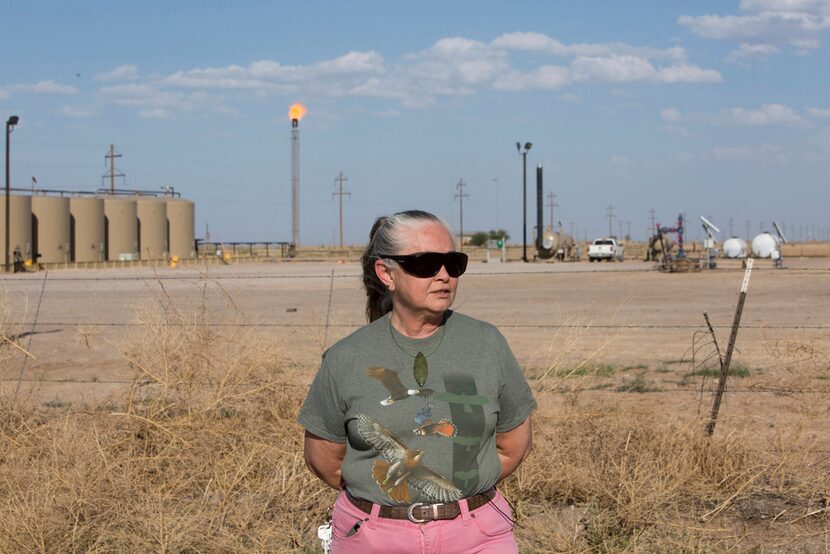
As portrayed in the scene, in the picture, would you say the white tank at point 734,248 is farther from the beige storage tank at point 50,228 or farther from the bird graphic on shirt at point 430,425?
the bird graphic on shirt at point 430,425

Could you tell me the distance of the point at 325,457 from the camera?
3.26 m

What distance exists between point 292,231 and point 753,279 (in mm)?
54266

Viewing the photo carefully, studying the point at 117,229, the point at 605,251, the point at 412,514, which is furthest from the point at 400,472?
the point at 117,229

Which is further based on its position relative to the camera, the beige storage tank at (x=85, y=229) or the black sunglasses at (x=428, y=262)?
the beige storage tank at (x=85, y=229)

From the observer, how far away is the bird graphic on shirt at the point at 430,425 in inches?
119

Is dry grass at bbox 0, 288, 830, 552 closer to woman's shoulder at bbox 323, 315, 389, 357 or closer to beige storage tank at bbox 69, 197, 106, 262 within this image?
woman's shoulder at bbox 323, 315, 389, 357

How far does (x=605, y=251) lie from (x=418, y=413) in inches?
2601

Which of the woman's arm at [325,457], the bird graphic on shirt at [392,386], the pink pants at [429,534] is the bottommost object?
the pink pants at [429,534]

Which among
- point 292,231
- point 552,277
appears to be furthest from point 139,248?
point 552,277

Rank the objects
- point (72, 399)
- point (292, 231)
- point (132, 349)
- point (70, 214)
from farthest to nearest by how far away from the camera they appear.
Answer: point (292, 231), point (70, 214), point (72, 399), point (132, 349)

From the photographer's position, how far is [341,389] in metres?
3.11


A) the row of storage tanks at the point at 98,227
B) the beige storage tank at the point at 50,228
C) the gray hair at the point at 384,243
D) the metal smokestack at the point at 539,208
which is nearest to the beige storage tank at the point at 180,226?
the row of storage tanks at the point at 98,227

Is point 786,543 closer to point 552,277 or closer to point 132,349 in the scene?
point 132,349

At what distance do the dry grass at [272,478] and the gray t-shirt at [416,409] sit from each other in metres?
2.21
